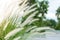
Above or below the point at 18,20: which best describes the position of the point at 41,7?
above

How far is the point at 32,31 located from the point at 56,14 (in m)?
1.18

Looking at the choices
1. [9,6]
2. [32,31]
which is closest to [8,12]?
[9,6]

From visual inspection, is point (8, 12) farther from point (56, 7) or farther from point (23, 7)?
point (56, 7)

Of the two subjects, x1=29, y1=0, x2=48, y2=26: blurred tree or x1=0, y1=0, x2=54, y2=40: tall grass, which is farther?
x1=29, y1=0, x2=48, y2=26: blurred tree

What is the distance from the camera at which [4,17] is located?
0.86m

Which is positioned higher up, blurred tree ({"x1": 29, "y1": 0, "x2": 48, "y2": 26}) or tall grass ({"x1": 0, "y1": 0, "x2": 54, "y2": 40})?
blurred tree ({"x1": 29, "y1": 0, "x2": 48, "y2": 26})

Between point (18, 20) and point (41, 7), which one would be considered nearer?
point (18, 20)

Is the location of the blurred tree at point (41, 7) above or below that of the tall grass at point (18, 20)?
above

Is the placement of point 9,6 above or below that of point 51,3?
below

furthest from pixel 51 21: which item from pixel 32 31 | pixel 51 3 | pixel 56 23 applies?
pixel 32 31

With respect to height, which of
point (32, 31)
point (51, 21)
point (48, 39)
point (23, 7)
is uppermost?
point (51, 21)

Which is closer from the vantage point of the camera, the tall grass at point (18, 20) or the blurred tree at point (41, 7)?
the tall grass at point (18, 20)

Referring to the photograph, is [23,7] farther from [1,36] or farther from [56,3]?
[56,3]

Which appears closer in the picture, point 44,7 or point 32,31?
point 32,31
